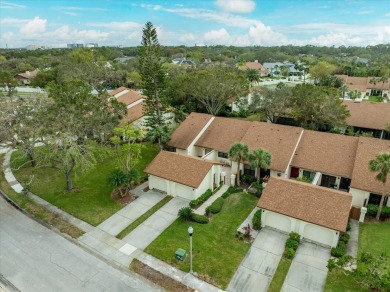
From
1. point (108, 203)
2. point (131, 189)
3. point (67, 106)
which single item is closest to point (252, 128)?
point (131, 189)

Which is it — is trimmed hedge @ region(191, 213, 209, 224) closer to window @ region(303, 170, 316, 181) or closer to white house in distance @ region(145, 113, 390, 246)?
white house in distance @ region(145, 113, 390, 246)

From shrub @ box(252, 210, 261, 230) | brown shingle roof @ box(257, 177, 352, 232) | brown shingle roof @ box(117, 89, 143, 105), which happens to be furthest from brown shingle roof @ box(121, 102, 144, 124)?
brown shingle roof @ box(257, 177, 352, 232)

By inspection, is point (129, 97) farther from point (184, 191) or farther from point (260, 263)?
point (260, 263)

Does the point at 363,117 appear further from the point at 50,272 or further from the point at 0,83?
→ the point at 0,83

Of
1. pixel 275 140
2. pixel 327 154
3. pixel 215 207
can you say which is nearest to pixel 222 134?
pixel 275 140

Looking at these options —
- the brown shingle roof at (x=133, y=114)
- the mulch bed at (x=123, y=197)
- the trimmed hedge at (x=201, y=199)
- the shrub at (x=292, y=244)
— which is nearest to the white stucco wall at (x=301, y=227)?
the shrub at (x=292, y=244)

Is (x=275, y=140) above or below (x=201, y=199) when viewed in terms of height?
above
